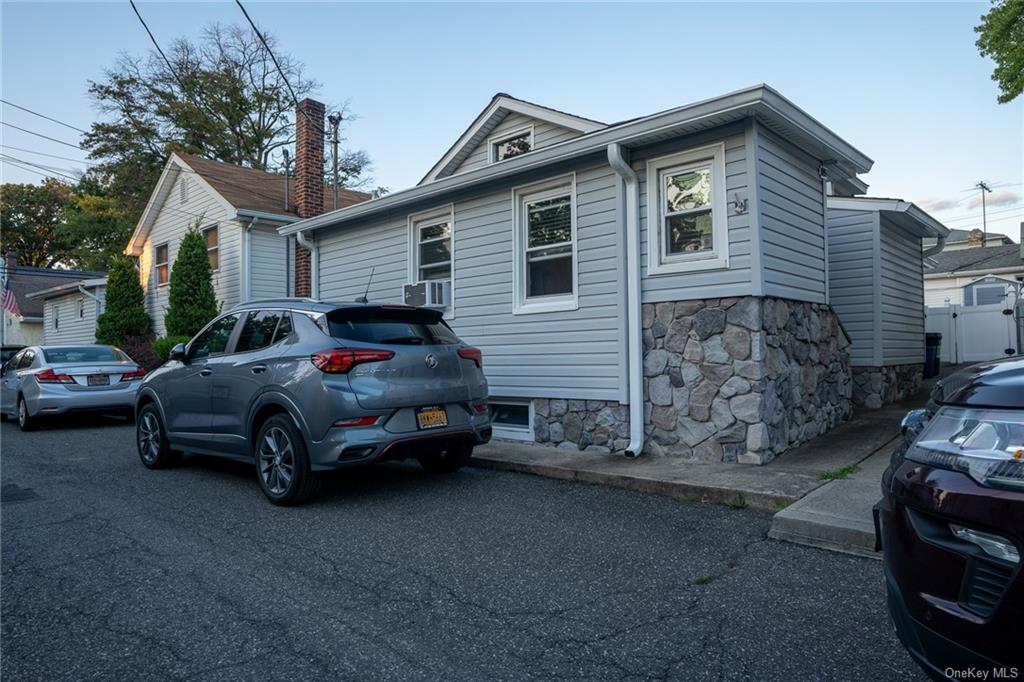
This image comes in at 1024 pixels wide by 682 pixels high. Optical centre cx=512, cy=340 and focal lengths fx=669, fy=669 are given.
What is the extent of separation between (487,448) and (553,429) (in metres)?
0.84

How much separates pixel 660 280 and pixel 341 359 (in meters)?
3.66

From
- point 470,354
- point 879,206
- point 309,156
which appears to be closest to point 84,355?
point 309,156

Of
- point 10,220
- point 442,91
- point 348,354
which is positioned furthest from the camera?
point 10,220

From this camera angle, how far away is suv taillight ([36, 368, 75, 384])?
10.5 meters

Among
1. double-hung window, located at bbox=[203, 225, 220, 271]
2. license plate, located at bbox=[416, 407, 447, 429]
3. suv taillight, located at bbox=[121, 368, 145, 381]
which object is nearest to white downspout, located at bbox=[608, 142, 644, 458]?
license plate, located at bbox=[416, 407, 447, 429]

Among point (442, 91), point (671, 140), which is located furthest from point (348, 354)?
point (442, 91)

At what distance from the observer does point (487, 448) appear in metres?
8.13

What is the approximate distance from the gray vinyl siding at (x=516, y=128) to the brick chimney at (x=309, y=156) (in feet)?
14.7

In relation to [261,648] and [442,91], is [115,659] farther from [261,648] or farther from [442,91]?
[442,91]

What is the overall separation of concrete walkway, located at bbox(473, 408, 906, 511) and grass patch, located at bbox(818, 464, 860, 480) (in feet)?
0.13

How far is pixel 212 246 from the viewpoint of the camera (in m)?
17.4

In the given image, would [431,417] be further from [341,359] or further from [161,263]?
[161,263]

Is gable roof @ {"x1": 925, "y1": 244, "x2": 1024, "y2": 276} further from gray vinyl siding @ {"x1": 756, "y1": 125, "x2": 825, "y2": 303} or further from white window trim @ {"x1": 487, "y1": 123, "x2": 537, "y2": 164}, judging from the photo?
gray vinyl siding @ {"x1": 756, "y1": 125, "x2": 825, "y2": 303}

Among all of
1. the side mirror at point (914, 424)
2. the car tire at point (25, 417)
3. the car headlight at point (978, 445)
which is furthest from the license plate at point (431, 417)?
the car tire at point (25, 417)
